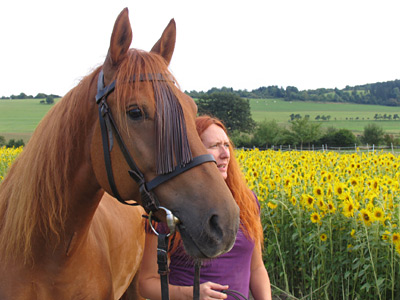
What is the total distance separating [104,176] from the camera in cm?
169

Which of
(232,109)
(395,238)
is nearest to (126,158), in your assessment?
(395,238)

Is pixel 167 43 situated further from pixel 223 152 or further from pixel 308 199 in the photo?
pixel 308 199

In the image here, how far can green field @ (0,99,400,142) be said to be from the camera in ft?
186

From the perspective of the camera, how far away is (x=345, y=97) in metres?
114

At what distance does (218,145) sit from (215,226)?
3.02 ft

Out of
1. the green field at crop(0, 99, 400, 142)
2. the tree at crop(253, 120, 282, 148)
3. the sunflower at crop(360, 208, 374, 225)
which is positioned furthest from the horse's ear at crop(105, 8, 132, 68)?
the green field at crop(0, 99, 400, 142)

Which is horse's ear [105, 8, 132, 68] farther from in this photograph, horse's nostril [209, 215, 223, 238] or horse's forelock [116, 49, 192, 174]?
horse's nostril [209, 215, 223, 238]

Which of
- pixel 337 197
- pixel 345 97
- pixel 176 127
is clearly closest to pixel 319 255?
pixel 337 197

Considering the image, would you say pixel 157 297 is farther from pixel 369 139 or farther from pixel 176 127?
pixel 369 139

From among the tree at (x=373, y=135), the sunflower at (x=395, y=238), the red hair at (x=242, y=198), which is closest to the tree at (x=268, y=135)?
the tree at (x=373, y=135)

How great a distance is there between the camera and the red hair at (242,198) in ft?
7.31

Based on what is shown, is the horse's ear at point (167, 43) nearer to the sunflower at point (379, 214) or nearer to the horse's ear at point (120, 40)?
the horse's ear at point (120, 40)

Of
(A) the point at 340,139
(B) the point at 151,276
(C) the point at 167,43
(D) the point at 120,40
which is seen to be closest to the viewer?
(D) the point at 120,40

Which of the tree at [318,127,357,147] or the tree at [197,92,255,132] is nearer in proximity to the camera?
the tree at [318,127,357,147]
